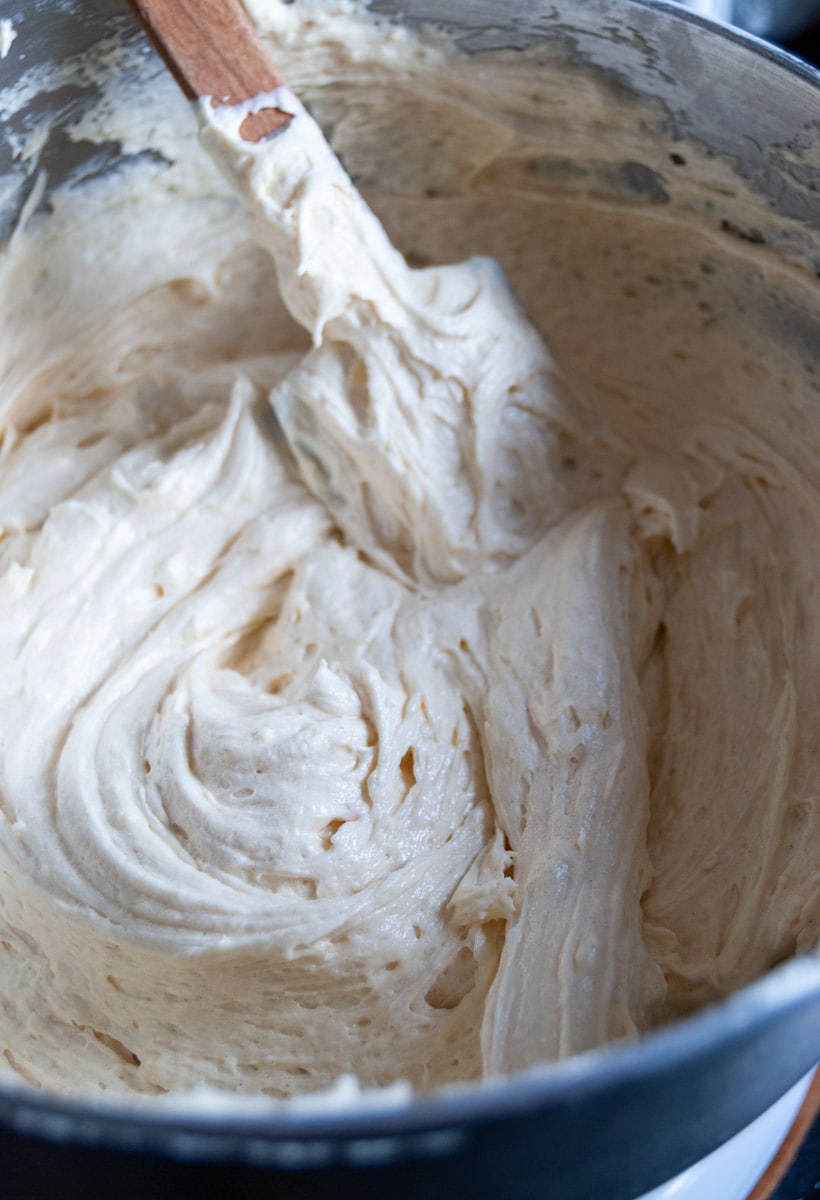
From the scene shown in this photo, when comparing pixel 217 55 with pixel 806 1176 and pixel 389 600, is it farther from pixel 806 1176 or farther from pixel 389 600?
pixel 806 1176

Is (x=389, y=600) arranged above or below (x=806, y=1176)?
above

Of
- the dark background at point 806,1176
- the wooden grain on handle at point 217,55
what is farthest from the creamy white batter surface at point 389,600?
the dark background at point 806,1176

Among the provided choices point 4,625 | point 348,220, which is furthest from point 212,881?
point 348,220

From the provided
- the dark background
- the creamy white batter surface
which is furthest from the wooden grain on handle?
the dark background

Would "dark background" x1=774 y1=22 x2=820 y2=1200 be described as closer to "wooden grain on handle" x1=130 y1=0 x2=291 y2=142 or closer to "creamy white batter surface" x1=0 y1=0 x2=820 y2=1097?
"creamy white batter surface" x1=0 y1=0 x2=820 y2=1097

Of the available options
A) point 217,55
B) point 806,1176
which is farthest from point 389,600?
point 806,1176

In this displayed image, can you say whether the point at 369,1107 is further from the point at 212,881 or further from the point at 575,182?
the point at 575,182

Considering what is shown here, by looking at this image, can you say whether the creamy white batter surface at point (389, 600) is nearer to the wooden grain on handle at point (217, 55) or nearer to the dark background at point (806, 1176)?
the wooden grain on handle at point (217, 55)
